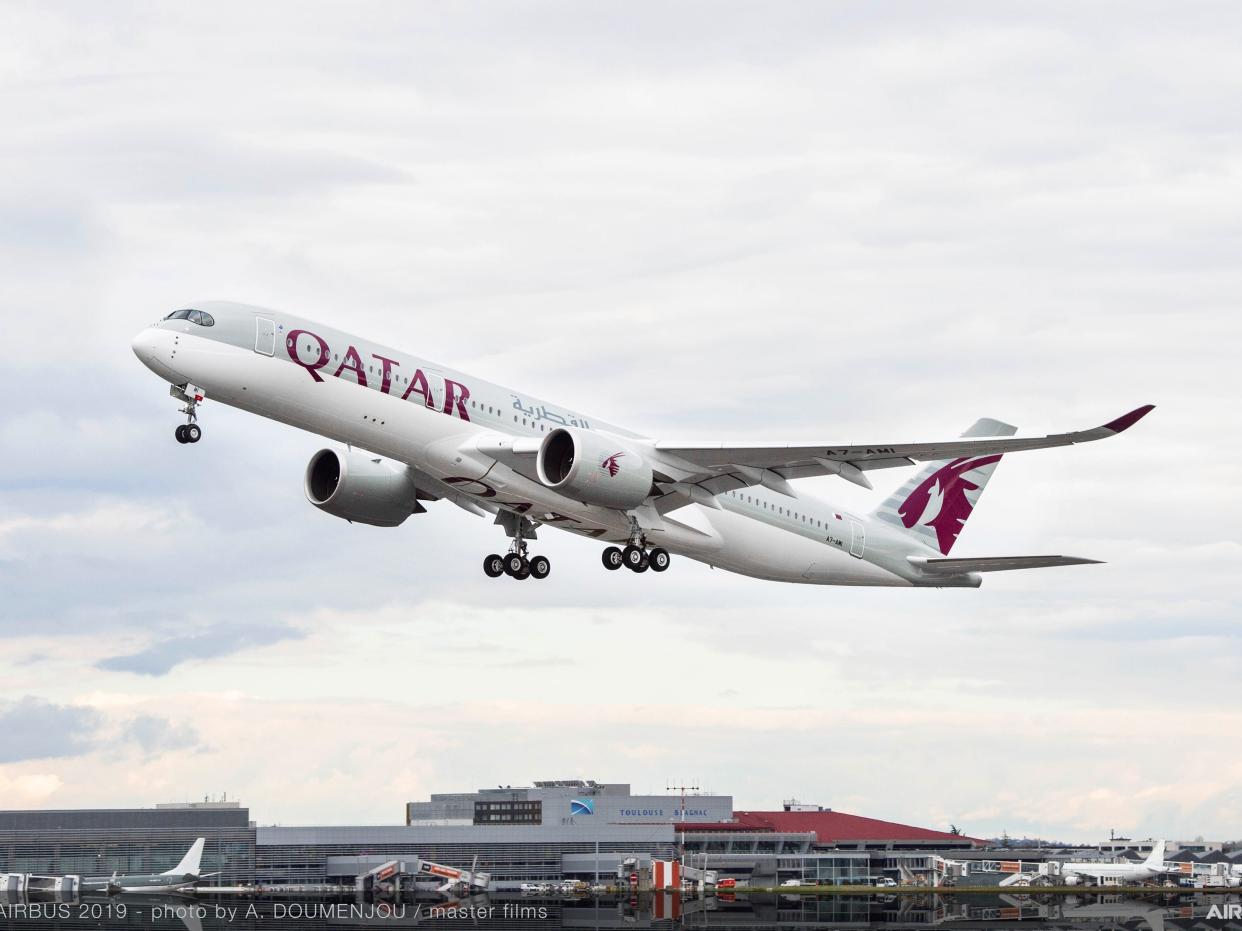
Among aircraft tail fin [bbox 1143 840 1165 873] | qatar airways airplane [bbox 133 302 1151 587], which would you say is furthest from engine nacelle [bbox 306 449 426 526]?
aircraft tail fin [bbox 1143 840 1165 873]

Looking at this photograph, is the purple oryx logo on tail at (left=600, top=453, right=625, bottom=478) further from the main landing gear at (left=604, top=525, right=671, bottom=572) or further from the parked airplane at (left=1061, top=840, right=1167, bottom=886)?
the parked airplane at (left=1061, top=840, right=1167, bottom=886)

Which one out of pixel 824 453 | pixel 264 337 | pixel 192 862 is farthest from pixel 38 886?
pixel 824 453

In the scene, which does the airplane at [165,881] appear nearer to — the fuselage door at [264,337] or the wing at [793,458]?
the wing at [793,458]

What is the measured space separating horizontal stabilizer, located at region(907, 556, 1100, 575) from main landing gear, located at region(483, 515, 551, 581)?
1344cm

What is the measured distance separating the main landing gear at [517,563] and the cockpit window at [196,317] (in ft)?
44.5

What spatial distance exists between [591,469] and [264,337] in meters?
9.31

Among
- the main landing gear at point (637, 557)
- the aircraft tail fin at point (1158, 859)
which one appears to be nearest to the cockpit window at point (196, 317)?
the main landing gear at point (637, 557)

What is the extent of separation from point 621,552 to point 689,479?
3233 millimetres

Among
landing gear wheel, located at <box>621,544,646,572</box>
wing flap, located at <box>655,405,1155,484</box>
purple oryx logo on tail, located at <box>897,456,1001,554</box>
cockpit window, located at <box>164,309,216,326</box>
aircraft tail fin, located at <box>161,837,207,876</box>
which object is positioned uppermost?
cockpit window, located at <box>164,309,216,326</box>

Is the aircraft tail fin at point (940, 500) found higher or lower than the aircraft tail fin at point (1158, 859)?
higher

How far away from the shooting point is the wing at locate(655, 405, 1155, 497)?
42219 millimetres

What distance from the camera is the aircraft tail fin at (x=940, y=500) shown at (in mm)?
57406

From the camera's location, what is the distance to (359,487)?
48.9 metres

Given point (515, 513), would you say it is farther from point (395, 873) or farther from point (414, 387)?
point (395, 873)
